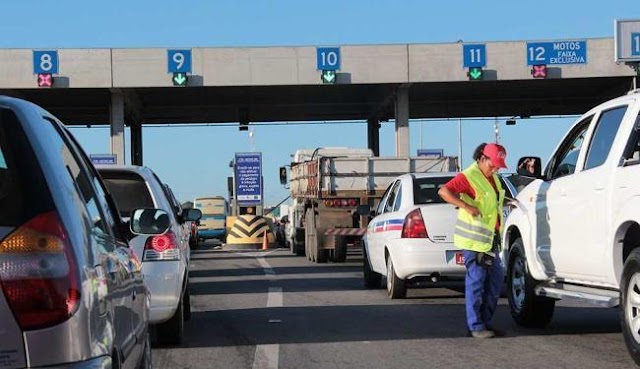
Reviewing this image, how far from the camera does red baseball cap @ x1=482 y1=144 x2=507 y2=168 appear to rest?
8.30 m

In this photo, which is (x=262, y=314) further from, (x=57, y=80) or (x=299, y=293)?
(x=57, y=80)

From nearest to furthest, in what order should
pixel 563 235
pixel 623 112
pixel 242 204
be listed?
pixel 623 112
pixel 563 235
pixel 242 204

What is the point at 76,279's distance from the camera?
2.79m

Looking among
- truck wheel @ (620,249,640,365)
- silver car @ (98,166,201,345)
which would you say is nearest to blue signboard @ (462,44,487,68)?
silver car @ (98,166,201,345)

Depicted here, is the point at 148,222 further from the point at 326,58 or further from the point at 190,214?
the point at 326,58

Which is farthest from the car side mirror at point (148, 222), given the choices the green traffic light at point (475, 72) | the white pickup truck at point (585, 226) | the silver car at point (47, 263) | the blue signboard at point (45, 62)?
the green traffic light at point (475, 72)

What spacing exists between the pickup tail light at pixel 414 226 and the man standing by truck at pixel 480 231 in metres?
2.37

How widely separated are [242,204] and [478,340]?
90.3ft

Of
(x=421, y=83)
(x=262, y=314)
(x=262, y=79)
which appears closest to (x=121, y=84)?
(x=262, y=79)

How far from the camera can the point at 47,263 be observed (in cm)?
274

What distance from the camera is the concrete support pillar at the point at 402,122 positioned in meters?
31.4

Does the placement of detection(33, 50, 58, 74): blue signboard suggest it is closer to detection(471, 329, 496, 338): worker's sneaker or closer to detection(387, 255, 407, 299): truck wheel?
detection(387, 255, 407, 299): truck wheel

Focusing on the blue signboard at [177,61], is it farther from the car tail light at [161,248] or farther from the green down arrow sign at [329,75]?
the car tail light at [161,248]

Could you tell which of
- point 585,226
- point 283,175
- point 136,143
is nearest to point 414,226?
point 585,226
